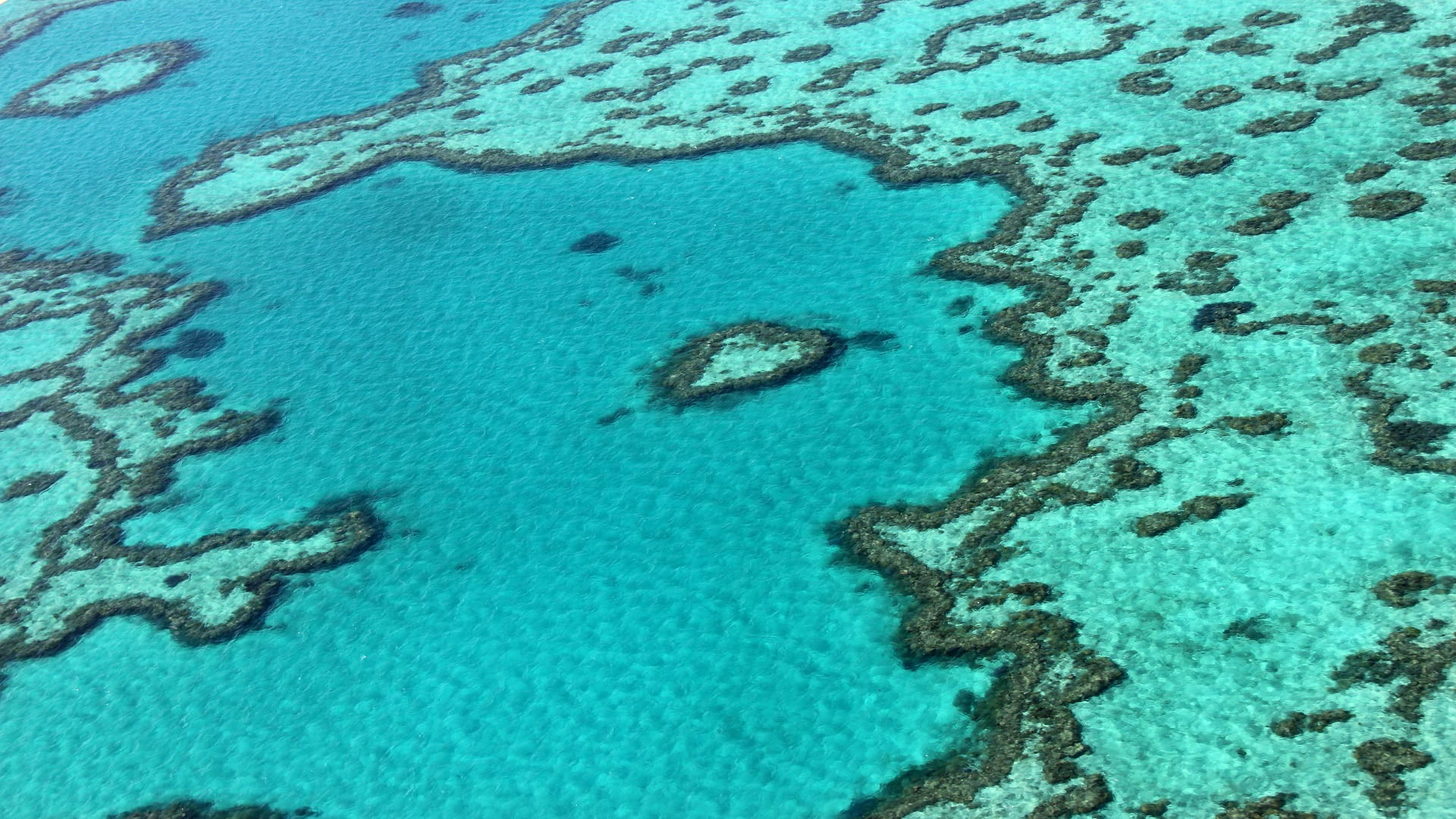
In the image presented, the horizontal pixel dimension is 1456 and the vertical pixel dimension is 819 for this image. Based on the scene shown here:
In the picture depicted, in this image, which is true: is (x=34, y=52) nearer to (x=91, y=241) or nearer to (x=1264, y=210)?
(x=91, y=241)

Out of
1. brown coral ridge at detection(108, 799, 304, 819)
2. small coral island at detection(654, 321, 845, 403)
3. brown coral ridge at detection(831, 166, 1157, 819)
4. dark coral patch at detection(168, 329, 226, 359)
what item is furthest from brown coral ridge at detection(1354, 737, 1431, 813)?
dark coral patch at detection(168, 329, 226, 359)

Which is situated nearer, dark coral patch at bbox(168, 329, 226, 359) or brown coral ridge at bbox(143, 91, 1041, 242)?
dark coral patch at bbox(168, 329, 226, 359)

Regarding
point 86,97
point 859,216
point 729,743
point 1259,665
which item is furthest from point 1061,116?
point 86,97

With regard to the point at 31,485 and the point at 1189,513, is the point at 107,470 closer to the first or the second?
the point at 31,485

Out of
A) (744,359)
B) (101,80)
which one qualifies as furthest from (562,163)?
(101,80)

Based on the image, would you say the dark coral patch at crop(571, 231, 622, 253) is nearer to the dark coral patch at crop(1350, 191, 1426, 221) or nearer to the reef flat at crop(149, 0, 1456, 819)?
the reef flat at crop(149, 0, 1456, 819)

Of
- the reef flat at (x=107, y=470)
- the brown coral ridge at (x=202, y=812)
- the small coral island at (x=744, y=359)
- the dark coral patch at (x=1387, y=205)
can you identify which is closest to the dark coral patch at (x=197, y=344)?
the reef flat at (x=107, y=470)

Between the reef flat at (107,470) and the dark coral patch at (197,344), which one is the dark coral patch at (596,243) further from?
the dark coral patch at (197,344)
